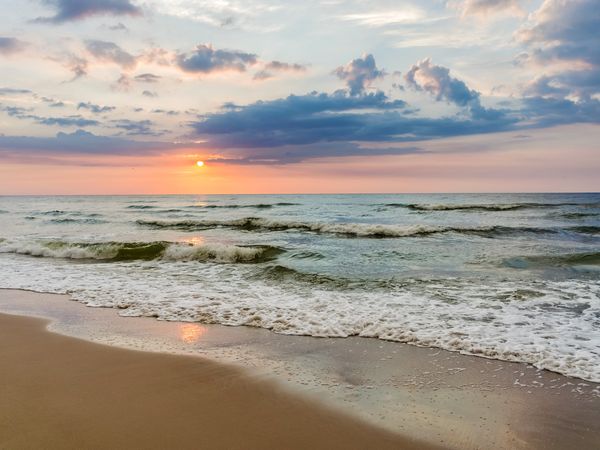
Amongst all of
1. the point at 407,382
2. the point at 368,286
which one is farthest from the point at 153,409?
the point at 368,286

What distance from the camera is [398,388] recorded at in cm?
446

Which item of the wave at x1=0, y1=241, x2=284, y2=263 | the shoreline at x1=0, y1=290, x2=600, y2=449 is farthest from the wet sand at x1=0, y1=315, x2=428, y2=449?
the wave at x1=0, y1=241, x2=284, y2=263

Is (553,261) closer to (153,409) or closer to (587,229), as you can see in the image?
(153,409)

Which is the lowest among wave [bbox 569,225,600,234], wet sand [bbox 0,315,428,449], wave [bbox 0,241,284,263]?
wave [bbox 569,225,600,234]

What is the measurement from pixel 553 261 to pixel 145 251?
13.6 meters

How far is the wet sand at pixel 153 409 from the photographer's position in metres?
3.45

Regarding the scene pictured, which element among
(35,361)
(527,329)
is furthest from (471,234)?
(35,361)

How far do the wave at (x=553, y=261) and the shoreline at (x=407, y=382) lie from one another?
8.12 meters

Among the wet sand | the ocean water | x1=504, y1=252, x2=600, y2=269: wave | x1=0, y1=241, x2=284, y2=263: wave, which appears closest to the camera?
the wet sand

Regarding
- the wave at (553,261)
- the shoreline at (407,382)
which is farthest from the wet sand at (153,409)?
the wave at (553,261)

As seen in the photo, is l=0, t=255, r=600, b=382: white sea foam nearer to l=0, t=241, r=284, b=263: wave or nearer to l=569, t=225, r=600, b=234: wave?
l=0, t=241, r=284, b=263: wave

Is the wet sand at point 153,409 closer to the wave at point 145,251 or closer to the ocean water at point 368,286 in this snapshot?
the ocean water at point 368,286

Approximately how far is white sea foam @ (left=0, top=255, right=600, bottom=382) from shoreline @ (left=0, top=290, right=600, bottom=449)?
0.40 metres

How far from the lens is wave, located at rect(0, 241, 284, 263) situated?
14.6m
